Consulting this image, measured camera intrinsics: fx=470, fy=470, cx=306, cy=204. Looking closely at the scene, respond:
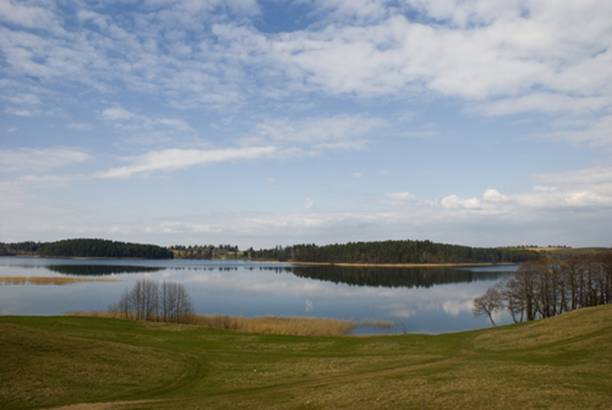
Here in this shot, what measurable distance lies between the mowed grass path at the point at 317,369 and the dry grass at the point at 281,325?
9.65 m

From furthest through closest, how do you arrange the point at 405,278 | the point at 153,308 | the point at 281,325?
the point at 405,278, the point at 153,308, the point at 281,325

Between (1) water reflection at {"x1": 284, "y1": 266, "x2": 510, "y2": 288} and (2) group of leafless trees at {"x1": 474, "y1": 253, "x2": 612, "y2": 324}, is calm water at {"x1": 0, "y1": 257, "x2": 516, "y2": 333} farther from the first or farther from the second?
(1) water reflection at {"x1": 284, "y1": 266, "x2": 510, "y2": 288}

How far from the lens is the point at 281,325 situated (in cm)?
5284

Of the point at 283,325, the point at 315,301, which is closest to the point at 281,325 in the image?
the point at 283,325

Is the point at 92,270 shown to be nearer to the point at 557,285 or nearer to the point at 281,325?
the point at 281,325

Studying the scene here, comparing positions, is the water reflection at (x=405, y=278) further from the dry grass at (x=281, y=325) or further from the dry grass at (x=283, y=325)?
the dry grass at (x=283, y=325)

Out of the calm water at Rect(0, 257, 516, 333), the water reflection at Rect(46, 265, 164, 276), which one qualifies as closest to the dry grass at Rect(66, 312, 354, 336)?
the calm water at Rect(0, 257, 516, 333)

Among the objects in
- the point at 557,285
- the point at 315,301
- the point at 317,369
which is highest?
the point at 557,285

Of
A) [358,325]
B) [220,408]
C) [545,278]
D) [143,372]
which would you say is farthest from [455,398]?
[545,278]

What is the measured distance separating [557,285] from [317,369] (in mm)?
50737

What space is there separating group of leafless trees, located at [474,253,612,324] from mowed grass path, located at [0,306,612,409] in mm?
24014

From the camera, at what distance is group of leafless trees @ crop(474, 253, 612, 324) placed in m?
63.5

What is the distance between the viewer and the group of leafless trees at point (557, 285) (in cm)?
6353

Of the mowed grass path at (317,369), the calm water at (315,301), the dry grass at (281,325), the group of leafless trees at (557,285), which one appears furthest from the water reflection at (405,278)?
the mowed grass path at (317,369)
